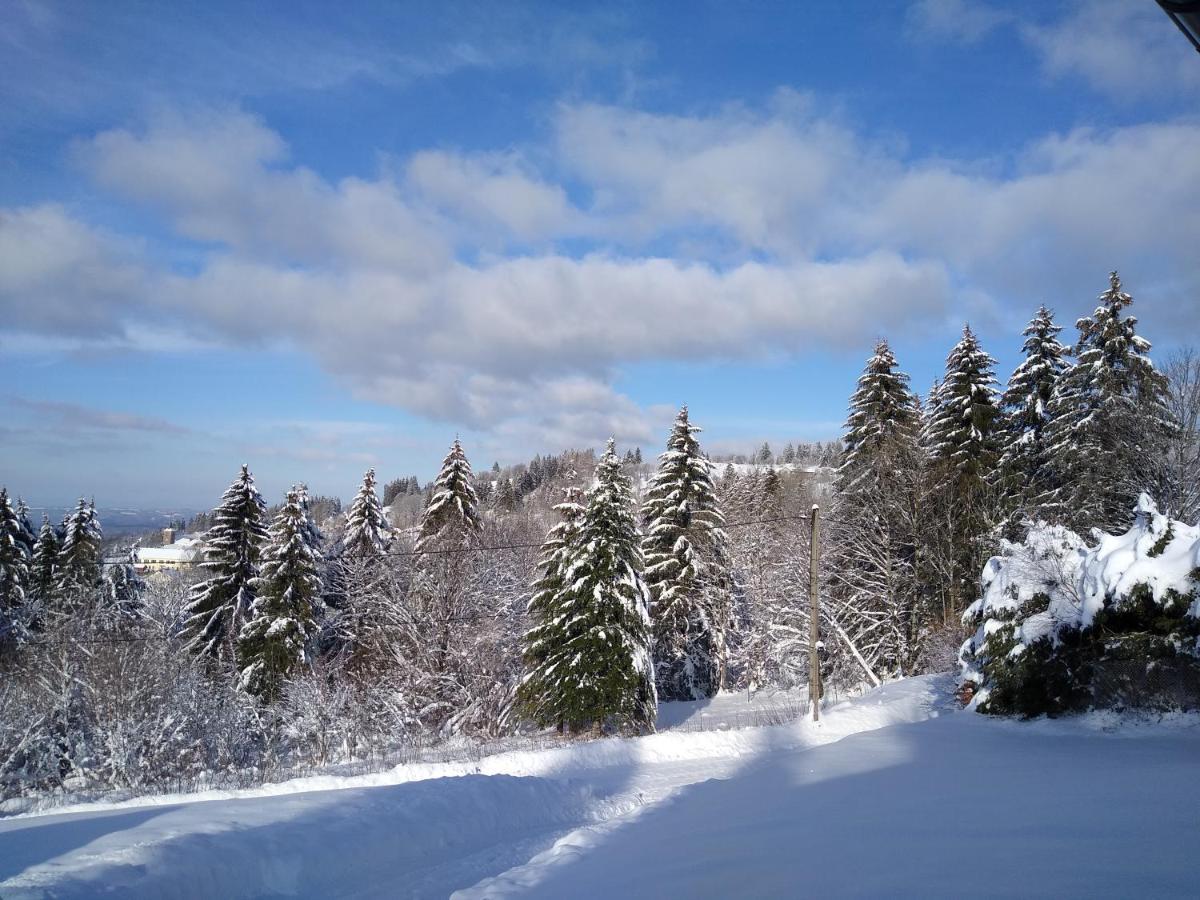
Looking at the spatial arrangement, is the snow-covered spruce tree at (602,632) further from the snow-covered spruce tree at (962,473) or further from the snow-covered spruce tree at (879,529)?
the snow-covered spruce tree at (962,473)

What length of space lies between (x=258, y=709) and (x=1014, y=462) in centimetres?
2839

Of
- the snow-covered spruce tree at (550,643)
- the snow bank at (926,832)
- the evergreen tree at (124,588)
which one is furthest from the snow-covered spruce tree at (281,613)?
the snow bank at (926,832)

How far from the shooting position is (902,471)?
26.7m

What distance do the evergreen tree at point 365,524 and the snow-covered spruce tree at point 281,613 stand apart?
601 cm

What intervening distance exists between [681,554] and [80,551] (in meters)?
28.7

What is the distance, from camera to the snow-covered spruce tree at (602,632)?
2136 centimetres

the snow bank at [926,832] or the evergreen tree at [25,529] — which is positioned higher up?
the evergreen tree at [25,529]

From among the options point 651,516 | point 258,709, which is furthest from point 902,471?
point 258,709

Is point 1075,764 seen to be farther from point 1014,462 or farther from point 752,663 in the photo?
point 752,663

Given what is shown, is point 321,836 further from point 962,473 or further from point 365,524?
point 365,524

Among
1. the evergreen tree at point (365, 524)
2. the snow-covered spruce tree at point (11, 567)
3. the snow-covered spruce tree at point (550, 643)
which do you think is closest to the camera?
the snow-covered spruce tree at point (550, 643)

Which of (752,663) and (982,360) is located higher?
(982,360)

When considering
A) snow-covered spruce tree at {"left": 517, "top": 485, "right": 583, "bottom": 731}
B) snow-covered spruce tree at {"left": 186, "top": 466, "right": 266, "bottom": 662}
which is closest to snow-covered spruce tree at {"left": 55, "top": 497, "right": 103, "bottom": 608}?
snow-covered spruce tree at {"left": 186, "top": 466, "right": 266, "bottom": 662}

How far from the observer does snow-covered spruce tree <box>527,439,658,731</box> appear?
70.1 feet
